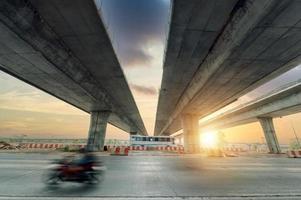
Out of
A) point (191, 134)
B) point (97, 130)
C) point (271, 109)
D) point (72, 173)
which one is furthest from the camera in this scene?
point (191, 134)

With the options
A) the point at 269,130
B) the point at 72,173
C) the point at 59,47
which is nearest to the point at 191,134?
the point at 269,130

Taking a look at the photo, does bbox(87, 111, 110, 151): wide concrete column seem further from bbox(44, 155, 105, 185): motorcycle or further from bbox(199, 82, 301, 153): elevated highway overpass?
bbox(199, 82, 301, 153): elevated highway overpass

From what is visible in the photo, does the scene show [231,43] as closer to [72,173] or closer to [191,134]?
[72,173]

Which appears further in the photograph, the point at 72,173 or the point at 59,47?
the point at 59,47

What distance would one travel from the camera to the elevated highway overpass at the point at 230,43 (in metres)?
10.0

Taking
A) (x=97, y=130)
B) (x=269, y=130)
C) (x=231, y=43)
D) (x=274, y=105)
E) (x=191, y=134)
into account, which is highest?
(x=274, y=105)

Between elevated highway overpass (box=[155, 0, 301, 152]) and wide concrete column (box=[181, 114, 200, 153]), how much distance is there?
43.8 feet

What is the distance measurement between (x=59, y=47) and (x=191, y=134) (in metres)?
25.9

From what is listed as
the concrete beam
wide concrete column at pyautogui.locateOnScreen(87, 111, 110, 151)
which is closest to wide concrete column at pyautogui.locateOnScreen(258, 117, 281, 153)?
the concrete beam

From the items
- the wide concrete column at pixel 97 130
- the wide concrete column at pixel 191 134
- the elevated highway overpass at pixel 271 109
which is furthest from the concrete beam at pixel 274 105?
the wide concrete column at pixel 97 130

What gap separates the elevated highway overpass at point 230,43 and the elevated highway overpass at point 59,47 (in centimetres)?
466

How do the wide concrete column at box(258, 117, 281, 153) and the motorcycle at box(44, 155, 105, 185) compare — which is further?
the wide concrete column at box(258, 117, 281, 153)

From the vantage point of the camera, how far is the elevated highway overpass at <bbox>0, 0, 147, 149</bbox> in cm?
1020

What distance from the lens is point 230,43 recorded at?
12461mm
